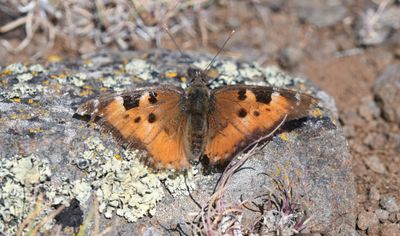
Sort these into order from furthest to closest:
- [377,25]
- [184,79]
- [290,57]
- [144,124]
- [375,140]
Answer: [377,25], [290,57], [375,140], [184,79], [144,124]

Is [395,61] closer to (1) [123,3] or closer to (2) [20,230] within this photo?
(1) [123,3]

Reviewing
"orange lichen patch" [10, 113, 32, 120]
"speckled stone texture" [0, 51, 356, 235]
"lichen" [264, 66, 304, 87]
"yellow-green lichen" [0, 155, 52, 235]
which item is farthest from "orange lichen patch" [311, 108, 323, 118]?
"orange lichen patch" [10, 113, 32, 120]

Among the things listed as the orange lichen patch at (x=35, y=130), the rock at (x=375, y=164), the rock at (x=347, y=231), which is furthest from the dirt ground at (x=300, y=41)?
the orange lichen patch at (x=35, y=130)

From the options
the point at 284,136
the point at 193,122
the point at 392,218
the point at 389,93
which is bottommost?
the point at 392,218

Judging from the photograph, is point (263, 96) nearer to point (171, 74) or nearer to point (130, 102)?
point (130, 102)

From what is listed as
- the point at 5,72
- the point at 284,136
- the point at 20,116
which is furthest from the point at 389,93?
the point at 5,72

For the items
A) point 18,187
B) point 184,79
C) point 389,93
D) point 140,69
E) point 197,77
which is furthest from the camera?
point 389,93

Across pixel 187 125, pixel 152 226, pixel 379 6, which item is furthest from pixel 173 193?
pixel 379 6
